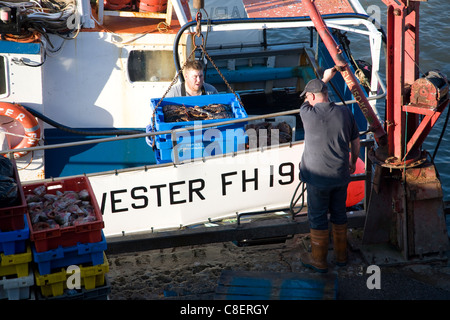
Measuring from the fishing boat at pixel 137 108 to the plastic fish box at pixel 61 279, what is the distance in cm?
150

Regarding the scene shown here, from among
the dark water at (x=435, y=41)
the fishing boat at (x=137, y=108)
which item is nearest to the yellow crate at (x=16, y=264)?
the fishing boat at (x=137, y=108)

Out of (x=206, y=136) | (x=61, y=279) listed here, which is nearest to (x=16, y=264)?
(x=61, y=279)

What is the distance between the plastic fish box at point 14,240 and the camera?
5426mm

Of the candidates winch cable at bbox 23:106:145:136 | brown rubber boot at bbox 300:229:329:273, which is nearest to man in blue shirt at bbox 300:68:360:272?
brown rubber boot at bbox 300:229:329:273

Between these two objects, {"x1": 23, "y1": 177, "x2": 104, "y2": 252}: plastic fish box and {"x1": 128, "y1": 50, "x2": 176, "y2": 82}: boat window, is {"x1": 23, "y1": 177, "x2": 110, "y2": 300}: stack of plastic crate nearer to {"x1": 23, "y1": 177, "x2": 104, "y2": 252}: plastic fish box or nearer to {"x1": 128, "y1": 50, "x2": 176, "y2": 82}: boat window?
{"x1": 23, "y1": 177, "x2": 104, "y2": 252}: plastic fish box

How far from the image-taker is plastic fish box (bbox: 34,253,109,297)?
222 inches

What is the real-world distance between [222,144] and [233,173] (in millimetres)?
397

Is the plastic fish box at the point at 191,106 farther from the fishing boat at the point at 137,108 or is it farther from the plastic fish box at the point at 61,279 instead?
the plastic fish box at the point at 61,279

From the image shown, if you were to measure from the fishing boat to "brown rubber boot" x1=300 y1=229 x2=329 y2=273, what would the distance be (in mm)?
817

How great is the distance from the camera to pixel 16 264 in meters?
5.61

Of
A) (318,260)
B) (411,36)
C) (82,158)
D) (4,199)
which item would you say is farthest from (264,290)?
(82,158)

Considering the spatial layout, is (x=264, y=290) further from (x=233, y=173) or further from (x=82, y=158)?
(x=82, y=158)

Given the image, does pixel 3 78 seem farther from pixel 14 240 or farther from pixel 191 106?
pixel 14 240
